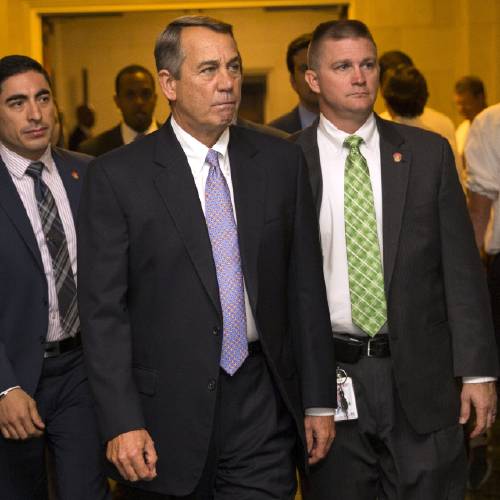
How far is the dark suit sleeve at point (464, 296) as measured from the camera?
364 cm

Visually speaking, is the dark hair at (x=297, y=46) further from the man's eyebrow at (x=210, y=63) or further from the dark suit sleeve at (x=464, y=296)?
the man's eyebrow at (x=210, y=63)

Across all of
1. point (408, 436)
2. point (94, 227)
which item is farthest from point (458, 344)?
point (94, 227)

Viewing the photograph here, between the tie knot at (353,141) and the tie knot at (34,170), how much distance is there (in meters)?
1.08

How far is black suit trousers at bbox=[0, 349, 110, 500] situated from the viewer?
4.02m

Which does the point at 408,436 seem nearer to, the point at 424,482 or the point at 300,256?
the point at 424,482

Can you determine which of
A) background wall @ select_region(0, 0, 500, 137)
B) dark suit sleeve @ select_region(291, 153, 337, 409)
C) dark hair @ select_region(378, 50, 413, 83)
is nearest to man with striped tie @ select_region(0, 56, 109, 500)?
dark suit sleeve @ select_region(291, 153, 337, 409)

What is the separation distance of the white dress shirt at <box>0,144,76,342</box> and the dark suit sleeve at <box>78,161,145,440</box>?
0.71 meters

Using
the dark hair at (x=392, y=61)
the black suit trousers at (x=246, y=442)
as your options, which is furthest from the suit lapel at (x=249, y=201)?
the dark hair at (x=392, y=61)

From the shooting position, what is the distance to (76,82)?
13.2m

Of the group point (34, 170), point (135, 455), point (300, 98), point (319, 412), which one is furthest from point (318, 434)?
point (300, 98)

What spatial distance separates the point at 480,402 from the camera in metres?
3.65

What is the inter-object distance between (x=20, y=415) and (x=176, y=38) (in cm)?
127

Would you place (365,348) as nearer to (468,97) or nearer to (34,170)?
(34,170)

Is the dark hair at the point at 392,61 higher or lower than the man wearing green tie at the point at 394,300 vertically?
higher
